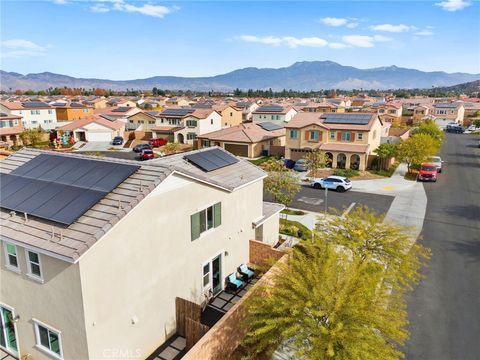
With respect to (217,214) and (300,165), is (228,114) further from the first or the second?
(217,214)

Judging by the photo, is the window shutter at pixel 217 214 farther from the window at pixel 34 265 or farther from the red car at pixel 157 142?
the red car at pixel 157 142

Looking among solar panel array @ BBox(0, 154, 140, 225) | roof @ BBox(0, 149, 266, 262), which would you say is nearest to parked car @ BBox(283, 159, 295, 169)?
roof @ BBox(0, 149, 266, 262)

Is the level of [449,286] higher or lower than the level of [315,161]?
lower

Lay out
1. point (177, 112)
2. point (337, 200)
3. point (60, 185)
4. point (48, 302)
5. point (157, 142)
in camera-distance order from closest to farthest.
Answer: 1. point (48, 302)
2. point (60, 185)
3. point (337, 200)
4. point (157, 142)
5. point (177, 112)

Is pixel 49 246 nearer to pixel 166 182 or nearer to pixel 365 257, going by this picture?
pixel 166 182

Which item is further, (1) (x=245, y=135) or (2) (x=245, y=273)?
(1) (x=245, y=135)

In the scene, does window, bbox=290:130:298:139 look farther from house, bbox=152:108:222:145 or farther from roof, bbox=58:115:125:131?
roof, bbox=58:115:125:131

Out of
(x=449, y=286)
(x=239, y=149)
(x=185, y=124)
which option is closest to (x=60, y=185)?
(x=449, y=286)

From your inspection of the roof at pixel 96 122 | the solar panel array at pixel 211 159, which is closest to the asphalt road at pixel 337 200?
the solar panel array at pixel 211 159
